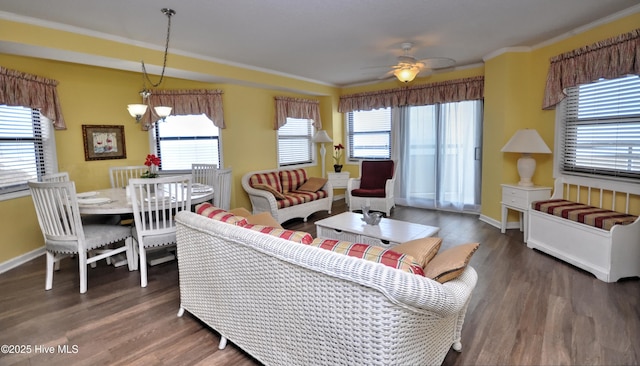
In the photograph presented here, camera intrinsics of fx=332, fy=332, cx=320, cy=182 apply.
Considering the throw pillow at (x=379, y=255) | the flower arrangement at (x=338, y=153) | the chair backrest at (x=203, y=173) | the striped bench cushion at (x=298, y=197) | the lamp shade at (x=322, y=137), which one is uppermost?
the lamp shade at (x=322, y=137)

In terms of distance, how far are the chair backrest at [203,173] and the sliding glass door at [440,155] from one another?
11.1 feet

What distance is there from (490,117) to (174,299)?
4507 mm

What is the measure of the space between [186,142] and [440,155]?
4.21 metres

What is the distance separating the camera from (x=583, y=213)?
10.3 ft

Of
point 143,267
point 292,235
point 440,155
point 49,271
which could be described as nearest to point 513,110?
point 440,155

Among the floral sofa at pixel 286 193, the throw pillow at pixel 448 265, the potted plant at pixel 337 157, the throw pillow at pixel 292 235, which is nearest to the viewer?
the throw pillow at pixel 448 265

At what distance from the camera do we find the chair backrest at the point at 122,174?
4224 millimetres

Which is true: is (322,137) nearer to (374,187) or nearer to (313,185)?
(313,185)

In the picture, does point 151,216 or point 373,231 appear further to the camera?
point 373,231

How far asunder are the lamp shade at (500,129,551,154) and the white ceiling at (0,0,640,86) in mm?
1114

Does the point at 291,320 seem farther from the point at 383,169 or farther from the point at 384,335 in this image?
the point at 383,169

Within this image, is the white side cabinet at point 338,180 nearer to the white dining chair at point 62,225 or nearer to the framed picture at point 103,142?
the framed picture at point 103,142

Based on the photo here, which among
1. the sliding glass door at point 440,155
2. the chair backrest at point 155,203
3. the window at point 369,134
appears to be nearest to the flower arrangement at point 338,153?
the window at point 369,134

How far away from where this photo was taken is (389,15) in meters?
3.07
